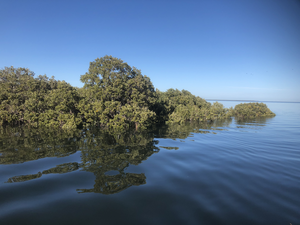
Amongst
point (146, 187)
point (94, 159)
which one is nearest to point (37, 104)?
point (94, 159)

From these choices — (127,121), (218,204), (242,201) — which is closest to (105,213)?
(218,204)

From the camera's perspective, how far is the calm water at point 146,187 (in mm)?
5445

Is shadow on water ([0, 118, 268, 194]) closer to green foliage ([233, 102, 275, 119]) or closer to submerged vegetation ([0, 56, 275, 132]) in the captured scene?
submerged vegetation ([0, 56, 275, 132])

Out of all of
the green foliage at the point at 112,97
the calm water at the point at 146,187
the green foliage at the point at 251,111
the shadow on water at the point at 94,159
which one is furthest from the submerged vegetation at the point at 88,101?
the green foliage at the point at 251,111

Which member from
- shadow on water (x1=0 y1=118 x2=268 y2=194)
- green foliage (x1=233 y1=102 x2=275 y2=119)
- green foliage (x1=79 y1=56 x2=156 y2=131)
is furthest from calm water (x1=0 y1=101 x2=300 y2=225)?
green foliage (x1=233 y1=102 x2=275 y2=119)

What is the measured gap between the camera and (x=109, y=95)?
85.1 ft

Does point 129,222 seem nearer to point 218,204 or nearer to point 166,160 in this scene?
point 218,204

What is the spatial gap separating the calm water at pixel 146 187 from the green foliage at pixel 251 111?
1933 inches

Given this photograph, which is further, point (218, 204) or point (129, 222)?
point (218, 204)

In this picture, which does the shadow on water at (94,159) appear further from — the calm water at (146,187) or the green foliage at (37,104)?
the green foliage at (37,104)

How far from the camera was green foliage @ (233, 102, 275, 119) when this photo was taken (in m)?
56.2

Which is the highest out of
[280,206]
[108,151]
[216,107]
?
[216,107]

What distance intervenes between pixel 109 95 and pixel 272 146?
2200cm

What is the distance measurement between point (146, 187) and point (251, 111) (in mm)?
61388
